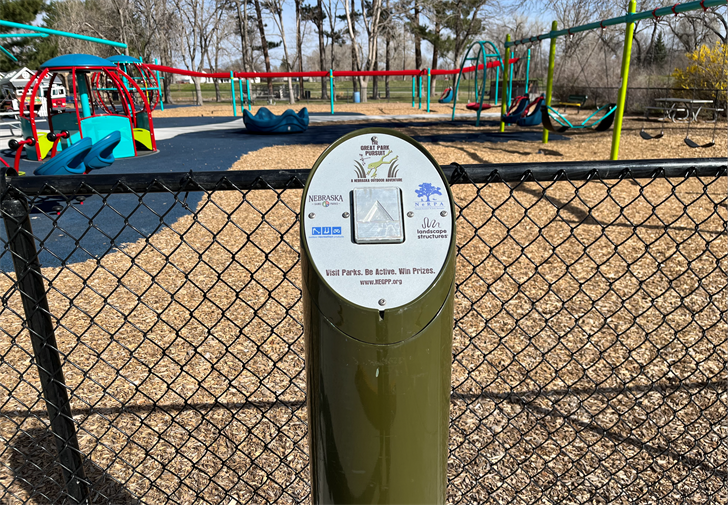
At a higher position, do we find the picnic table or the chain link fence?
the picnic table

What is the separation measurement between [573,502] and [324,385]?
59.4 inches

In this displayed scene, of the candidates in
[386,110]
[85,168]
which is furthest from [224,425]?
[386,110]

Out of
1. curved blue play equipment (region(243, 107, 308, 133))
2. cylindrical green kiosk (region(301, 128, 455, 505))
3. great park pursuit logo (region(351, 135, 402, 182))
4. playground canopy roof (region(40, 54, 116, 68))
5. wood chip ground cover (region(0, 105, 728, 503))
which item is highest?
playground canopy roof (region(40, 54, 116, 68))

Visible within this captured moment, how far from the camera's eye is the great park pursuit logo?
3.94 feet

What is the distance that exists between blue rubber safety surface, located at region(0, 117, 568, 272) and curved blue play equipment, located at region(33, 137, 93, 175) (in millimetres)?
437

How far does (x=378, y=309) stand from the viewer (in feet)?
3.71

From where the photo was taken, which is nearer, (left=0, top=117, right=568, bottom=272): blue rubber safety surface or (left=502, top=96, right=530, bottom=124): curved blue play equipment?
(left=0, top=117, right=568, bottom=272): blue rubber safety surface

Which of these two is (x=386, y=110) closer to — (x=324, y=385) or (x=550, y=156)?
(x=550, y=156)

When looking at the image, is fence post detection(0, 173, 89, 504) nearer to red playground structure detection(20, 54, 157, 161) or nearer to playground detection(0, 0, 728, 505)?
playground detection(0, 0, 728, 505)

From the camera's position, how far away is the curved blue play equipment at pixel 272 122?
641 inches

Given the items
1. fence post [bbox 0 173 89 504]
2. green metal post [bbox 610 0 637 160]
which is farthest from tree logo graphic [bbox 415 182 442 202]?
green metal post [bbox 610 0 637 160]

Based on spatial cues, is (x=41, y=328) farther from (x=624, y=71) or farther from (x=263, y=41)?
(x=263, y=41)

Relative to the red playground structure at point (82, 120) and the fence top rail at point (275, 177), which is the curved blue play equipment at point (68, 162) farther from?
the fence top rail at point (275, 177)

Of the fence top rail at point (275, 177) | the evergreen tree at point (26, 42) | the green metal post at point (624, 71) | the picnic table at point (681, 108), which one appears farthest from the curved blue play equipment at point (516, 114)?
the evergreen tree at point (26, 42)
